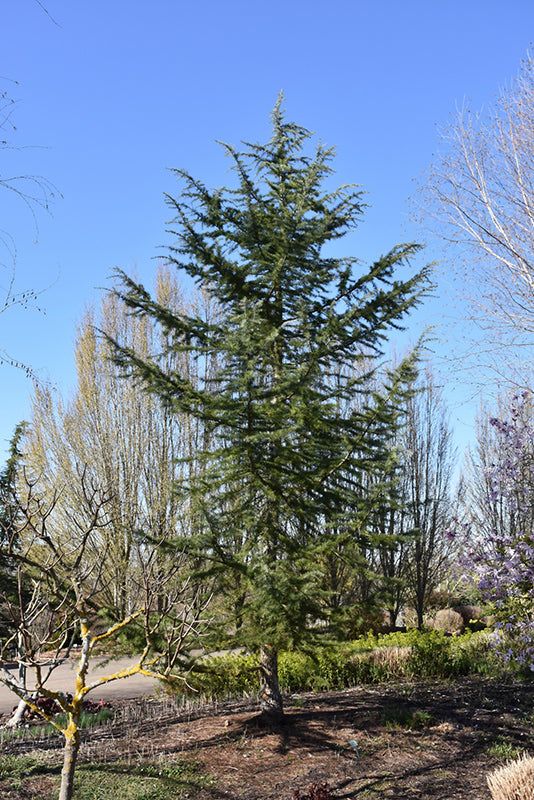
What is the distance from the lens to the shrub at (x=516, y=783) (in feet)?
13.1

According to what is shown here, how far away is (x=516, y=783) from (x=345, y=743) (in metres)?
2.14

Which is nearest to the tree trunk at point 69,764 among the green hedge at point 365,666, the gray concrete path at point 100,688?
the green hedge at point 365,666

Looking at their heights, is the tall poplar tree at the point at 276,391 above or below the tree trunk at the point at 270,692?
above

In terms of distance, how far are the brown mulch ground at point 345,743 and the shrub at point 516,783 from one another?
82 cm

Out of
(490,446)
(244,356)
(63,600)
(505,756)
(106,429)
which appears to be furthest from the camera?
(490,446)

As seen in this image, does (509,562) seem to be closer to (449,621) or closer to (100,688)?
(100,688)

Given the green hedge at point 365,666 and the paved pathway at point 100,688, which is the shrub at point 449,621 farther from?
the paved pathway at point 100,688

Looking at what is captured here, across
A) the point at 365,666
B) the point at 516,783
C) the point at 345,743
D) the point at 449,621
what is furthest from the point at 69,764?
the point at 449,621

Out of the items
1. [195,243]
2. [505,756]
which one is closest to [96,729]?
[505,756]

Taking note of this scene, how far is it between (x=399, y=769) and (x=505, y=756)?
46.5 inches

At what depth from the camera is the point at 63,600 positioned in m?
3.72

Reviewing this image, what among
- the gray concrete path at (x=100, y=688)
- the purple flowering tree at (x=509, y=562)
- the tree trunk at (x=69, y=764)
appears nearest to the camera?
the tree trunk at (x=69, y=764)

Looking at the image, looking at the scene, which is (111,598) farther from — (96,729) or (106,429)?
(96,729)

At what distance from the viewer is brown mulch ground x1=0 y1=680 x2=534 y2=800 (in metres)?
4.96
